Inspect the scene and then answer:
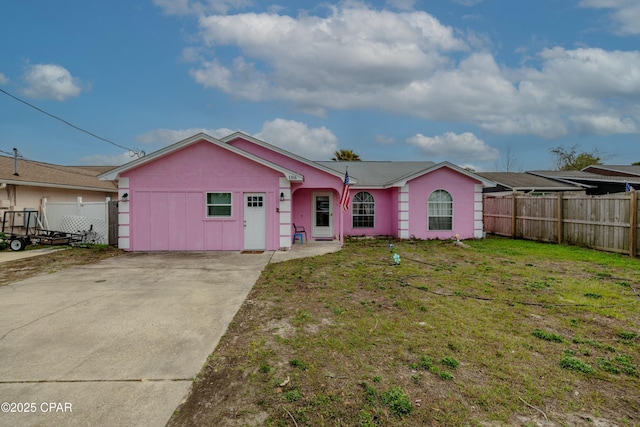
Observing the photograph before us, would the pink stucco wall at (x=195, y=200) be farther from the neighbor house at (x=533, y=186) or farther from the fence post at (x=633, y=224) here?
the neighbor house at (x=533, y=186)

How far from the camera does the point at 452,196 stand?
1458 centimetres

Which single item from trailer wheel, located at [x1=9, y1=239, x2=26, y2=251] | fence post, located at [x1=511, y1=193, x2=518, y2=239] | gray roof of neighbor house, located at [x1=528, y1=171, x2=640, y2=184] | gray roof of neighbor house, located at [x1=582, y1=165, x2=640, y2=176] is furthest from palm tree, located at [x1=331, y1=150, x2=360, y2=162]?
trailer wheel, located at [x1=9, y1=239, x2=26, y2=251]

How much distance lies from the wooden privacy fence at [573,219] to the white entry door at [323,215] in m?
8.64

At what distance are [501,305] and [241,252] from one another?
814 cm

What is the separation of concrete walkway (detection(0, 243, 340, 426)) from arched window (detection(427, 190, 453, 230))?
9629 millimetres

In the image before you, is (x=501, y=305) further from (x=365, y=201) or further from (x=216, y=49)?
(x=216, y=49)

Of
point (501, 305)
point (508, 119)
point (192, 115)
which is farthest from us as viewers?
point (508, 119)

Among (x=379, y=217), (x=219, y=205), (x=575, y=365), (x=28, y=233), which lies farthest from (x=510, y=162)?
(x=28, y=233)

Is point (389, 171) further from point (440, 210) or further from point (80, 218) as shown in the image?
point (80, 218)

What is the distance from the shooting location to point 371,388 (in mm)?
2891

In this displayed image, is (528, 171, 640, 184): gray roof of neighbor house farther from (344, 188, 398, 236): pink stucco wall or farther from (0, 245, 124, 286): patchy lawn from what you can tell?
(0, 245, 124, 286): patchy lawn

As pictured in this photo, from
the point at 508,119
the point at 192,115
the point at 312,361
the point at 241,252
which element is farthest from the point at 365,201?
the point at 508,119

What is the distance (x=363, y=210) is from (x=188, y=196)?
8001mm

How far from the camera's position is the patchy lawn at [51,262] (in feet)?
25.7
